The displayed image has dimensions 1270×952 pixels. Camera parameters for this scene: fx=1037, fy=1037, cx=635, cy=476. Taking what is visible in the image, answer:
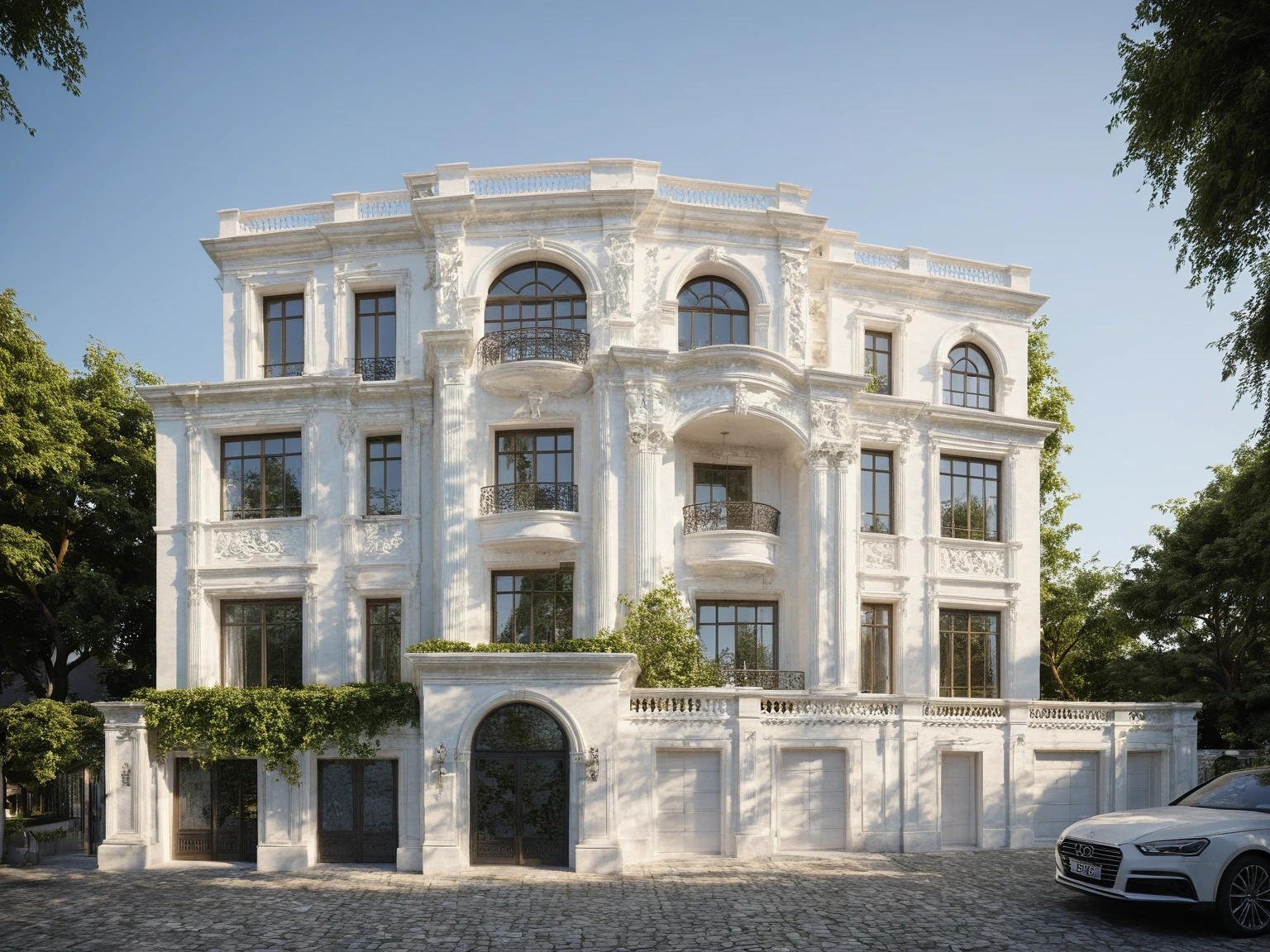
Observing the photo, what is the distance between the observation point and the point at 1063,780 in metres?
24.2

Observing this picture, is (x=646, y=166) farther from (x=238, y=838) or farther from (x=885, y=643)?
(x=238, y=838)

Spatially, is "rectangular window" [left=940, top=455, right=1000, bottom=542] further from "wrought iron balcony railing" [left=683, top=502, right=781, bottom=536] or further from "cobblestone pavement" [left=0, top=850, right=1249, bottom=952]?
"cobblestone pavement" [left=0, top=850, right=1249, bottom=952]

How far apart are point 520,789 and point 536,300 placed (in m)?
11.6

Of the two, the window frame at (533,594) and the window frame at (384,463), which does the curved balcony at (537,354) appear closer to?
the window frame at (384,463)

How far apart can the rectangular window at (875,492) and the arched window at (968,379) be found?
9.44 feet

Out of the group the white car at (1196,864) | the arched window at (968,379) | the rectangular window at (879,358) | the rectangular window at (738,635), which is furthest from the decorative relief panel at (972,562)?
the white car at (1196,864)

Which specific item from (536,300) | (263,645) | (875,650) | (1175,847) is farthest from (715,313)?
(1175,847)

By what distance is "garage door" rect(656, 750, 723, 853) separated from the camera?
21391mm

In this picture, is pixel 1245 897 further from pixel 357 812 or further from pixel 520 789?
pixel 357 812

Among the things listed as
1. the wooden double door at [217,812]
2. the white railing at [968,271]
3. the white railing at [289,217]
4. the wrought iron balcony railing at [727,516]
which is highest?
the white railing at [289,217]

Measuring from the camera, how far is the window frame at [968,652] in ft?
88.6

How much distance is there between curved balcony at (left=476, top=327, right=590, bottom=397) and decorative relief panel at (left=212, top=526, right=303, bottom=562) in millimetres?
6092

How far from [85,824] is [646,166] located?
70.5 ft

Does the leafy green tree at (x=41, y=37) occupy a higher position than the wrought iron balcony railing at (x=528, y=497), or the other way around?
the leafy green tree at (x=41, y=37)
